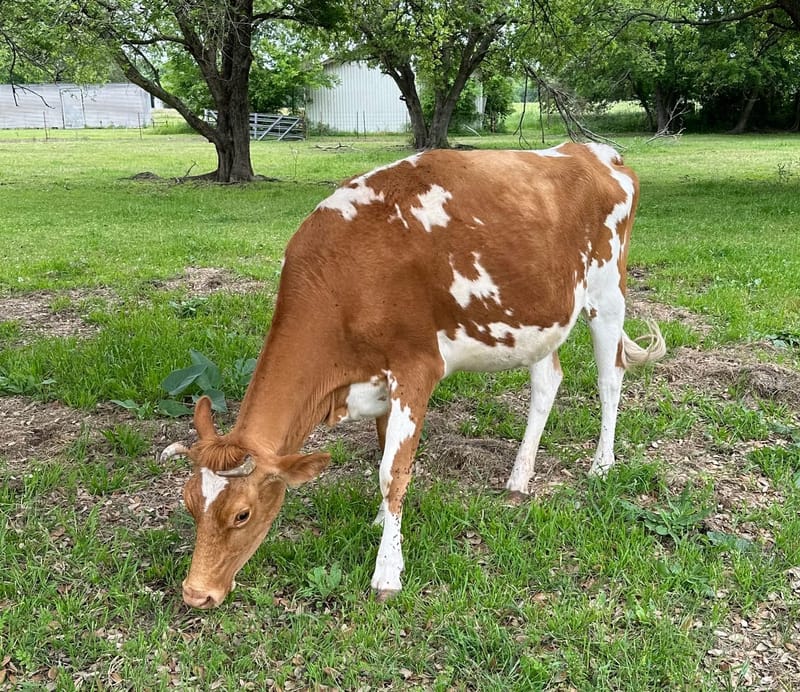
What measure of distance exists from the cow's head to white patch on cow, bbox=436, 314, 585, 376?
104cm

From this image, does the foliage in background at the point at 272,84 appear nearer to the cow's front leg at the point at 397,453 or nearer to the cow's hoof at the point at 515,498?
the cow's hoof at the point at 515,498

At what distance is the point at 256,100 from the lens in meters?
45.2

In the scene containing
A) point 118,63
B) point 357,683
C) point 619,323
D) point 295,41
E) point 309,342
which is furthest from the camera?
point 295,41

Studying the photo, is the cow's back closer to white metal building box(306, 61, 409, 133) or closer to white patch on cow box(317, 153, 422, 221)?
white patch on cow box(317, 153, 422, 221)

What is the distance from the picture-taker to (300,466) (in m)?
2.99

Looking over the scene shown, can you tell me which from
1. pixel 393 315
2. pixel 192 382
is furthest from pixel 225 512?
pixel 192 382

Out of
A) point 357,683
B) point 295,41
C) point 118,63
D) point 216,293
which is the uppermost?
point 295,41

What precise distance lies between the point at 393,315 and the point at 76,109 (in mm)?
54033

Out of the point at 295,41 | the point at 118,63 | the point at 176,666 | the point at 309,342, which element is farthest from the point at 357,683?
the point at 295,41

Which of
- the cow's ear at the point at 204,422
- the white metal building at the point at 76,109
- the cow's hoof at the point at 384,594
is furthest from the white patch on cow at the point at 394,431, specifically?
the white metal building at the point at 76,109

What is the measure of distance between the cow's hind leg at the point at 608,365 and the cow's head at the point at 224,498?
7.14 ft

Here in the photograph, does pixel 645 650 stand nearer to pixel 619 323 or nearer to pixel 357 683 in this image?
pixel 357 683

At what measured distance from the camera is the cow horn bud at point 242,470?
289 centimetres

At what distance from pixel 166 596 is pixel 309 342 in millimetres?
1391
